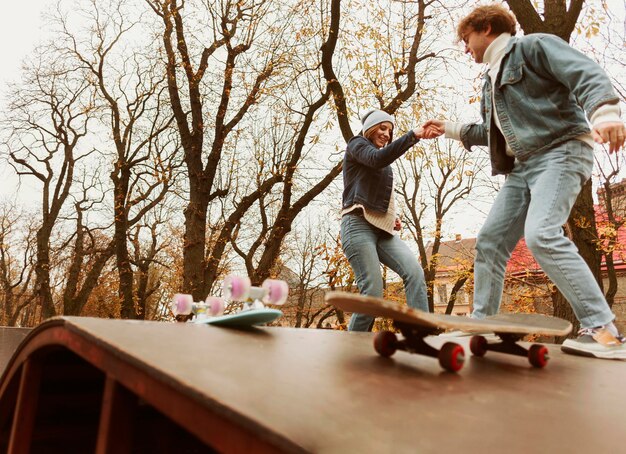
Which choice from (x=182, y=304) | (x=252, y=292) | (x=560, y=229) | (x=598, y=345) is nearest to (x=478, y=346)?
(x=598, y=345)

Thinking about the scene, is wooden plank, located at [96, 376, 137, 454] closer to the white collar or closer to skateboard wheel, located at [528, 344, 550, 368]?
skateboard wheel, located at [528, 344, 550, 368]

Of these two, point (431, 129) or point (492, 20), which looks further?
point (431, 129)

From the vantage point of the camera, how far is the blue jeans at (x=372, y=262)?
376 cm

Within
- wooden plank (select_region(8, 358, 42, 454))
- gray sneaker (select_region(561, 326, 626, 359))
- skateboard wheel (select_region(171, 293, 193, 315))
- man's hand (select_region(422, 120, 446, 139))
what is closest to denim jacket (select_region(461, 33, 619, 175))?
man's hand (select_region(422, 120, 446, 139))

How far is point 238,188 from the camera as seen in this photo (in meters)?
17.9

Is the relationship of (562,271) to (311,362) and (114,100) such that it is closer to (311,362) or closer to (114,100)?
(311,362)

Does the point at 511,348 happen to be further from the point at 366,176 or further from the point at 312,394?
the point at 366,176

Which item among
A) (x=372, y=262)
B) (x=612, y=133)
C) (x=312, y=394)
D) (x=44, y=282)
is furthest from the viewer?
(x=44, y=282)

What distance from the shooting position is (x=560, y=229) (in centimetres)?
263

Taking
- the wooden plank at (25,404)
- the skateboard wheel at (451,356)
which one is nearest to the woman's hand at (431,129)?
the skateboard wheel at (451,356)

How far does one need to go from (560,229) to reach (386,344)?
59.3 inches

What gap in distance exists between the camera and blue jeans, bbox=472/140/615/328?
2488 mm

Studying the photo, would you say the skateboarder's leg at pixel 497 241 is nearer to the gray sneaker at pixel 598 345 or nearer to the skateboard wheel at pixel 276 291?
the gray sneaker at pixel 598 345

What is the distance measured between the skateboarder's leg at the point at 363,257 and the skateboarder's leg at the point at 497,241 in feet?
2.86
